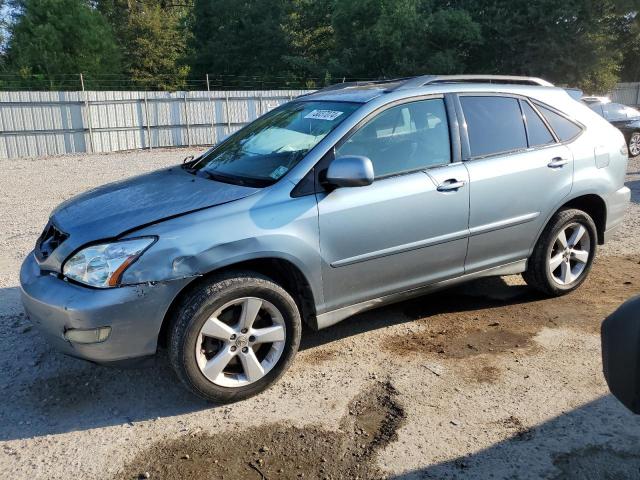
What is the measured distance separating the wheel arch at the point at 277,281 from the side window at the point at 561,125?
250cm

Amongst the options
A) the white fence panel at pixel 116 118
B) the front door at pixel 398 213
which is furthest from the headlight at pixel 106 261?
the white fence panel at pixel 116 118

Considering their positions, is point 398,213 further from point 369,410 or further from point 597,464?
point 597,464

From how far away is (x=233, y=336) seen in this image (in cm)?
325

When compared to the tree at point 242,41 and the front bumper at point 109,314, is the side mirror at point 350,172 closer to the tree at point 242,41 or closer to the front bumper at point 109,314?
the front bumper at point 109,314

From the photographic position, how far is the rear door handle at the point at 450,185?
3.88m

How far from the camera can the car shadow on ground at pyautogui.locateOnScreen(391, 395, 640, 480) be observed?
2.71 m

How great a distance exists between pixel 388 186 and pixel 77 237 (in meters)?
1.86

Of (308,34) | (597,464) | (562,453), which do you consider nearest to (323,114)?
(562,453)

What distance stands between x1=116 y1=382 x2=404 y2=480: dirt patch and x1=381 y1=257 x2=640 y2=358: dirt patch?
0.96 metres

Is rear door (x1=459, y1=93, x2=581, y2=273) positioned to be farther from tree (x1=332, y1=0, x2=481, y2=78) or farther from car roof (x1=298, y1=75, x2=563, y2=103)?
tree (x1=332, y1=0, x2=481, y2=78)

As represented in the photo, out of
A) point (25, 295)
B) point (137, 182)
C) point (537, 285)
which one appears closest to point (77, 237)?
point (25, 295)

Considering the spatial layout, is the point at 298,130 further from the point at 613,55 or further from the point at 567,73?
the point at 613,55

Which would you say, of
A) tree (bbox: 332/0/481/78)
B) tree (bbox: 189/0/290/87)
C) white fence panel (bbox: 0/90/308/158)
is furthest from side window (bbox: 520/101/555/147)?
tree (bbox: 189/0/290/87)

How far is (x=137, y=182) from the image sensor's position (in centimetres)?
400
